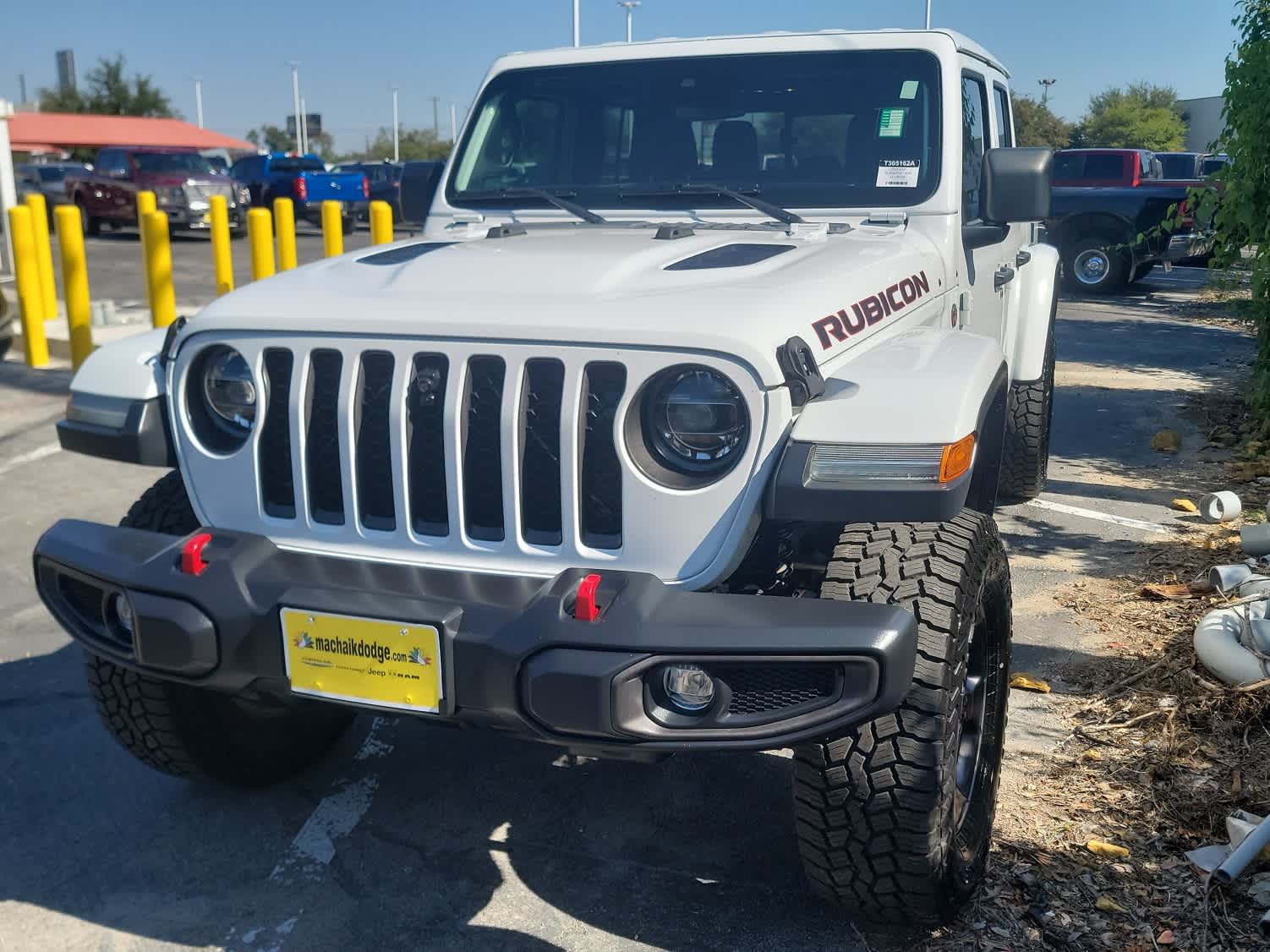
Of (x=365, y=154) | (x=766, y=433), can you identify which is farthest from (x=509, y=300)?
(x=365, y=154)

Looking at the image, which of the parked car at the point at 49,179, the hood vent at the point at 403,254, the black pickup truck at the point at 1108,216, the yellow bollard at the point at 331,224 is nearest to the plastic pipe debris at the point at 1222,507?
the hood vent at the point at 403,254

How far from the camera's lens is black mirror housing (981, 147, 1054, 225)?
3.67 m

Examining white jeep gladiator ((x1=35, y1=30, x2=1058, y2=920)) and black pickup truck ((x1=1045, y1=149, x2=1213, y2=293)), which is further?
black pickup truck ((x1=1045, y1=149, x2=1213, y2=293))

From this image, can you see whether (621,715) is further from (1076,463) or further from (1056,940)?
(1076,463)

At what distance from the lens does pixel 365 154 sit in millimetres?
96938

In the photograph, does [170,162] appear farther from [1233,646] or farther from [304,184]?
[1233,646]

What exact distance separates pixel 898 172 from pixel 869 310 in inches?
41.0

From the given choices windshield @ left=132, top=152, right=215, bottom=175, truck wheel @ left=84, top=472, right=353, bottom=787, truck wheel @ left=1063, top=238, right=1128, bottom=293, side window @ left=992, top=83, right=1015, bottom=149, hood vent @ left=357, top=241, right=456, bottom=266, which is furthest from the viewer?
windshield @ left=132, top=152, right=215, bottom=175

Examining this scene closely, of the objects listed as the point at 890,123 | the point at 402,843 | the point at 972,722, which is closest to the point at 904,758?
the point at 972,722

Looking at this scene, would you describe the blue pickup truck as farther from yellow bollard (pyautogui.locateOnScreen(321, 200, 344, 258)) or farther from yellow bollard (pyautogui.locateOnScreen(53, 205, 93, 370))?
yellow bollard (pyautogui.locateOnScreen(53, 205, 93, 370))

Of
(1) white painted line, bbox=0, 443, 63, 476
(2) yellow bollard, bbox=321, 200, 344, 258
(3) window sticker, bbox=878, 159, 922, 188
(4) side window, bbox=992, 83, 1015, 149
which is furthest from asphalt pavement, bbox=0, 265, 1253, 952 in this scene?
(2) yellow bollard, bbox=321, 200, 344, 258

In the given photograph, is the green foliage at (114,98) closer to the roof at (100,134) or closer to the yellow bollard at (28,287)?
the roof at (100,134)

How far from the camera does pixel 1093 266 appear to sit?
1633 cm

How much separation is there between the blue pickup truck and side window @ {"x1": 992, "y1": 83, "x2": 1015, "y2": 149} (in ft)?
70.9
